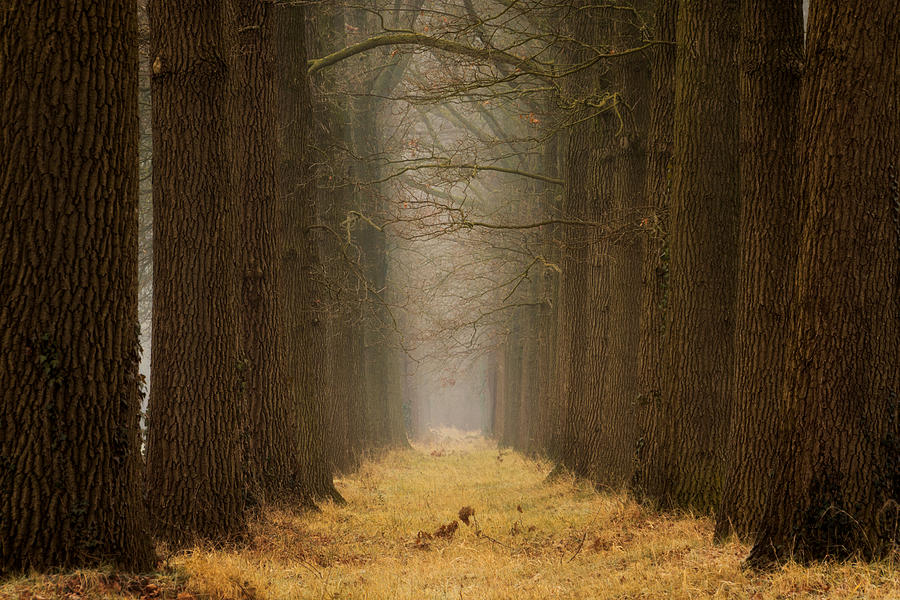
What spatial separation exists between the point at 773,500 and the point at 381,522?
5879 millimetres

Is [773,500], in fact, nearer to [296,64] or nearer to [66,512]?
[66,512]

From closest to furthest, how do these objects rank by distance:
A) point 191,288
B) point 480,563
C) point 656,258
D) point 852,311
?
point 852,311, point 191,288, point 480,563, point 656,258

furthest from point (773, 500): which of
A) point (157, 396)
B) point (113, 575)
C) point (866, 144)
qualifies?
point (157, 396)

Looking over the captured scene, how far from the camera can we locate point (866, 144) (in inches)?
225

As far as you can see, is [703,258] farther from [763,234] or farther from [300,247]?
[300,247]

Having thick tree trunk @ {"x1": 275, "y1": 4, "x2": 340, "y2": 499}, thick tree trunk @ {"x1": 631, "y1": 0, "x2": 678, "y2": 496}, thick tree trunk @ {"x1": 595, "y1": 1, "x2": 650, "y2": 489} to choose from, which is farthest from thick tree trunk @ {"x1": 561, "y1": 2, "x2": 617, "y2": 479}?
thick tree trunk @ {"x1": 275, "y1": 4, "x2": 340, "y2": 499}

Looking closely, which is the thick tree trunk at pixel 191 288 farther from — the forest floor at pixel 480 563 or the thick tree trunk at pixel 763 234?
the thick tree trunk at pixel 763 234

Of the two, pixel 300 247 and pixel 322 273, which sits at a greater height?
pixel 300 247

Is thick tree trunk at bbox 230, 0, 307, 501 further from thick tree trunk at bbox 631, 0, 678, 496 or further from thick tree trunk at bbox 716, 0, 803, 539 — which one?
thick tree trunk at bbox 716, 0, 803, 539

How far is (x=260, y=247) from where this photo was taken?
10141mm

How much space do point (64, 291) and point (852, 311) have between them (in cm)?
511

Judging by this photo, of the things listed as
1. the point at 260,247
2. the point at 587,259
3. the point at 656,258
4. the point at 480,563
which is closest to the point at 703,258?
the point at 656,258

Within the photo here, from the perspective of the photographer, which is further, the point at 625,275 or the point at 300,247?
the point at 625,275

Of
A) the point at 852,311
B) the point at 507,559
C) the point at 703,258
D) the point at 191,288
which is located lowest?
the point at 507,559
